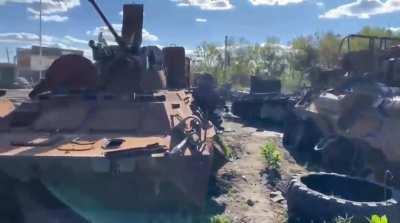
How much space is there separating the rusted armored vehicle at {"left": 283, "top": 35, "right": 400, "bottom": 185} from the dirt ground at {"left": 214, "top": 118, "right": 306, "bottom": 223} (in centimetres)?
87

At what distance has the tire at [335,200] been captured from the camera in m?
5.84

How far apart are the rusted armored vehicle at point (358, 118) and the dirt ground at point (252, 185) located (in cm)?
87

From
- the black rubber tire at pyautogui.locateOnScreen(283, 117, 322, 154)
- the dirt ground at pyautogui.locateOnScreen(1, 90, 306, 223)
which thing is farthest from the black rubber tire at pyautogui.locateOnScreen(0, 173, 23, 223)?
the black rubber tire at pyautogui.locateOnScreen(283, 117, 322, 154)

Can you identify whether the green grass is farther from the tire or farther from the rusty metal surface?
the rusty metal surface

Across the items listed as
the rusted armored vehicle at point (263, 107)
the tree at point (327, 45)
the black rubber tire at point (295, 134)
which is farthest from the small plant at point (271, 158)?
the tree at point (327, 45)

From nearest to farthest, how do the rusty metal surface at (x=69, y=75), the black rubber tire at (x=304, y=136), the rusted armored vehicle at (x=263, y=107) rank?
the rusty metal surface at (x=69, y=75), the black rubber tire at (x=304, y=136), the rusted armored vehicle at (x=263, y=107)

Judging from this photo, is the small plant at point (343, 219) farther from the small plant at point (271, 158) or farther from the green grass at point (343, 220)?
the small plant at point (271, 158)

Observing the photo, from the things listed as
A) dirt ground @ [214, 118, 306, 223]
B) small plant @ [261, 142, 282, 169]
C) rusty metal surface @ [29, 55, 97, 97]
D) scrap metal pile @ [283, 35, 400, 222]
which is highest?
rusty metal surface @ [29, 55, 97, 97]

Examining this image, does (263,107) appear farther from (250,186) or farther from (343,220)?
(343,220)

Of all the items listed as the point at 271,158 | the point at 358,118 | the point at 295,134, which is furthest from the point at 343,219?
the point at 295,134

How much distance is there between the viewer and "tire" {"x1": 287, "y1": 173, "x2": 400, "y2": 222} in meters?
5.84

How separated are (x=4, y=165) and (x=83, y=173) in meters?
0.76

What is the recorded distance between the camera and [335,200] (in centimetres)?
598

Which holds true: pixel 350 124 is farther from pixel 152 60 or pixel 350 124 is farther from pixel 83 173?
pixel 83 173
